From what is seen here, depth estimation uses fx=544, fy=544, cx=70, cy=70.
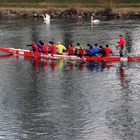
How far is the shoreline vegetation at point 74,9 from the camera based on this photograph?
10000 cm

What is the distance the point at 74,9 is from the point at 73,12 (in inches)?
30.6

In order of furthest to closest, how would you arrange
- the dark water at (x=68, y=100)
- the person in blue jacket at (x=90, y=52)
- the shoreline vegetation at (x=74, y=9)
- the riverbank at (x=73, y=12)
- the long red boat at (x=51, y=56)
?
the shoreline vegetation at (x=74, y=9) → the riverbank at (x=73, y=12) → the person in blue jacket at (x=90, y=52) → the long red boat at (x=51, y=56) → the dark water at (x=68, y=100)

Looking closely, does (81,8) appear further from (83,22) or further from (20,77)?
(20,77)

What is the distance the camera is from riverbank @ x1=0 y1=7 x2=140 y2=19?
98.9 meters

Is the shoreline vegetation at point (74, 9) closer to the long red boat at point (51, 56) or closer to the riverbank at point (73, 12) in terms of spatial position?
the riverbank at point (73, 12)

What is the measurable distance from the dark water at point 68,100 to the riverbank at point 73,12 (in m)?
33.8

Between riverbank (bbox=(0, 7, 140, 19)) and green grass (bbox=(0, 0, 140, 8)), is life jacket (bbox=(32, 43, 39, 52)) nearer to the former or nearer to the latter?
riverbank (bbox=(0, 7, 140, 19))

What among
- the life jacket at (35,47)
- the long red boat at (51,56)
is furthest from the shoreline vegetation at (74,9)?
the life jacket at (35,47)

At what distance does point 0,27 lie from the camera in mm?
85875

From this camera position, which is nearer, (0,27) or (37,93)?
(37,93)

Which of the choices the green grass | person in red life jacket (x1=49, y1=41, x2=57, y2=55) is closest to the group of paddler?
person in red life jacket (x1=49, y1=41, x2=57, y2=55)

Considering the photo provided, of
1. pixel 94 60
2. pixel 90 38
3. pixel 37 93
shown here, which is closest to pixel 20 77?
pixel 37 93

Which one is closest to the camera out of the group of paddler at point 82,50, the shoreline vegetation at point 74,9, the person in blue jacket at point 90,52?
the group of paddler at point 82,50

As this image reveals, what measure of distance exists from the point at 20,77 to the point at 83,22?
45.7 m
